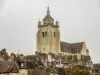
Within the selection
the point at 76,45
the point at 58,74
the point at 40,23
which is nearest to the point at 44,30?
the point at 40,23

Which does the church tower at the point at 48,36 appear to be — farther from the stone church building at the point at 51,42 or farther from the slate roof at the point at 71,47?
the slate roof at the point at 71,47

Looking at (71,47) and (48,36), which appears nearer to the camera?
(48,36)

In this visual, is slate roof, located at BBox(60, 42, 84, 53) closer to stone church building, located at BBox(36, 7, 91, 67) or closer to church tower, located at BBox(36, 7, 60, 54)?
stone church building, located at BBox(36, 7, 91, 67)

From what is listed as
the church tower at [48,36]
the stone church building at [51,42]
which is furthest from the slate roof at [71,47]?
the church tower at [48,36]

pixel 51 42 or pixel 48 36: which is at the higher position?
pixel 48 36

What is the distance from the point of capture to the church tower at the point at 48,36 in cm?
17162

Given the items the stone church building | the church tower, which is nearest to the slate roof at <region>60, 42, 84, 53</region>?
the stone church building

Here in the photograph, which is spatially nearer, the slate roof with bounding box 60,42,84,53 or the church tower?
the church tower

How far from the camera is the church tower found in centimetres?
17162

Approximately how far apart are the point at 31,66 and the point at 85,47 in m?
74.3

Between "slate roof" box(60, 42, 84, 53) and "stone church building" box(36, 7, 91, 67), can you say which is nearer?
"stone church building" box(36, 7, 91, 67)

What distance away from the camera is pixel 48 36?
566 ft

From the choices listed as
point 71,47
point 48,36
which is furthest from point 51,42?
point 71,47

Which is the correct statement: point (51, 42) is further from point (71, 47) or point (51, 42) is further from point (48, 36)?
point (71, 47)
